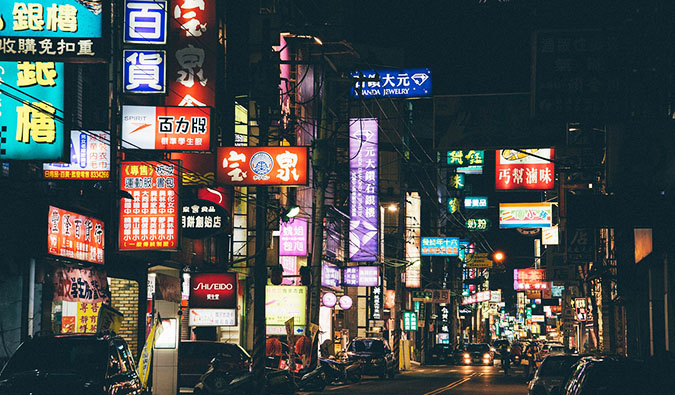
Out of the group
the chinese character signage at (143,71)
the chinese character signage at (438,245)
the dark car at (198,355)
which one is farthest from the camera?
the chinese character signage at (438,245)

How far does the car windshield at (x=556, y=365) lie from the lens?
20.7m

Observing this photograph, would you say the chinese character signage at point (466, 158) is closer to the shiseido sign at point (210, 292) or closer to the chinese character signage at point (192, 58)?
the shiseido sign at point (210, 292)

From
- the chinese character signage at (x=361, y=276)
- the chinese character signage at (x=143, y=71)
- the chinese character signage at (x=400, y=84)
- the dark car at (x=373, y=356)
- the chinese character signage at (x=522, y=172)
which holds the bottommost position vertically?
the dark car at (x=373, y=356)

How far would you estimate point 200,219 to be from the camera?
27.2 meters

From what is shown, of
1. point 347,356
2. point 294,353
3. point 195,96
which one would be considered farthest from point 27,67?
point 347,356

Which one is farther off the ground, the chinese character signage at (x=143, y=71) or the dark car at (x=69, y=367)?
the chinese character signage at (x=143, y=71)

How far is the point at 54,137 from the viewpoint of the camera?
18.3 meters

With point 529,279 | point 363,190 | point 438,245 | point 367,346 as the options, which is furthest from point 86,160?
point 529,279

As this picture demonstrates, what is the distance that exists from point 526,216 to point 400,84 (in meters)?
8.57

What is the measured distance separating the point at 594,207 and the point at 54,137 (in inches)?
432

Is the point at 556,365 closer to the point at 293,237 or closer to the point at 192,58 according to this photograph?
the point at 192,58

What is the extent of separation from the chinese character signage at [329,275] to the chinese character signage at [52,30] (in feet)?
108

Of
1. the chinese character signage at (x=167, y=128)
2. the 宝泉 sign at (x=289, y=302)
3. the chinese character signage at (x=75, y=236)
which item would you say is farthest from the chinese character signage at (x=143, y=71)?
the 宝泉 sign at (x=289, y=302)

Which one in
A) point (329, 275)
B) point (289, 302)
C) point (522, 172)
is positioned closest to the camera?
point (522, 172)
